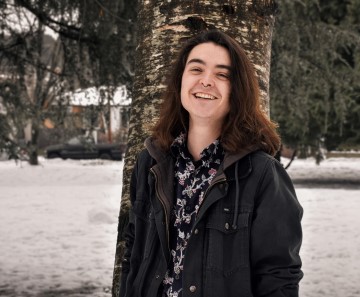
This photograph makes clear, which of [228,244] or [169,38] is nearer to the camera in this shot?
[228,244]

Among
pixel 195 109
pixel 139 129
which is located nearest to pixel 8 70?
pixel 139 129

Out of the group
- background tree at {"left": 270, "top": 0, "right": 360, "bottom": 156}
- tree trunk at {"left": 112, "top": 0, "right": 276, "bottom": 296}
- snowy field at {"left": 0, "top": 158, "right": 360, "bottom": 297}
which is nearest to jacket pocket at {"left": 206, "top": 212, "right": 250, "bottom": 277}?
tree trunk at {"left": 112, "top": 0, "right": 276, "bottom": 296}

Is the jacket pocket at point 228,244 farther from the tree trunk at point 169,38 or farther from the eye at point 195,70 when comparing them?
the tree trunk at point 169,38

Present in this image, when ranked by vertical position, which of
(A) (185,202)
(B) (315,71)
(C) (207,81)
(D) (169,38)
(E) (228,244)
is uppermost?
(B) (315,71)

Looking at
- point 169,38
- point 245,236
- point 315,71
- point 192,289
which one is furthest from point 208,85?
point 315,71

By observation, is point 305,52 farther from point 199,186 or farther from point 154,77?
point 199,186

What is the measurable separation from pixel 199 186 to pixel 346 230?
7239mm

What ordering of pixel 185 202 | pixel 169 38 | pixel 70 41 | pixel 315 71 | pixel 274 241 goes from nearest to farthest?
pixel 274 241, pixel 185 202, pixel 169 38, pixel 70 41, pixel 315 71

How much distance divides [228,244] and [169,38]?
1.27m

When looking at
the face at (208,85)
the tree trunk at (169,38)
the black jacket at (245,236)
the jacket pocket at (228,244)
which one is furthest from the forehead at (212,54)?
the tree trunk at (169,38)

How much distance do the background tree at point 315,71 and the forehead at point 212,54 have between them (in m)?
4.51

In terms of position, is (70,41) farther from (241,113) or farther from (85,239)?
(241,113)

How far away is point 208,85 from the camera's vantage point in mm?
1908

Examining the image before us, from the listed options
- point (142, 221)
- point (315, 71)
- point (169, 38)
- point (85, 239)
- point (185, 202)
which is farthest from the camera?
point (315, 71)
